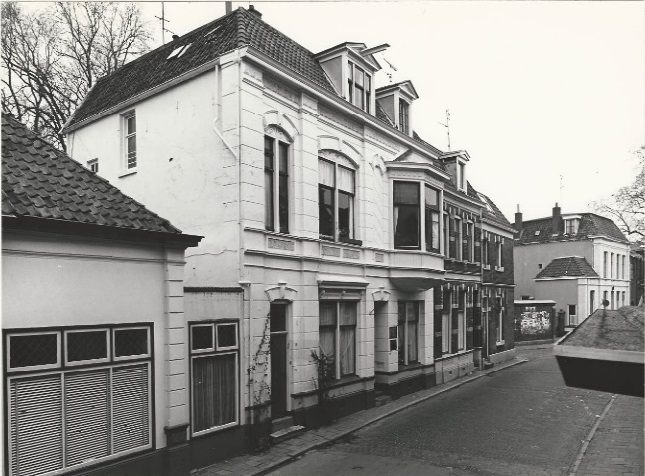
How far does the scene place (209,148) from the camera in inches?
481

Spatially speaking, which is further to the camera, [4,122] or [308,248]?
[308,248]

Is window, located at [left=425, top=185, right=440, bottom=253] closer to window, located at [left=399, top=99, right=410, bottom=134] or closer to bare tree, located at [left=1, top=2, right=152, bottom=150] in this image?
window, located at [left=399, top=99, right=410, bottom=134]

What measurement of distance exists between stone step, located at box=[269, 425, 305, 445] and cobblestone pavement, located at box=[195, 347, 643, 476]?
5.6 inches

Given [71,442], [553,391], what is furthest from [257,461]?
[553,391]

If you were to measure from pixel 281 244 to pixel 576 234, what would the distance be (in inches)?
1546

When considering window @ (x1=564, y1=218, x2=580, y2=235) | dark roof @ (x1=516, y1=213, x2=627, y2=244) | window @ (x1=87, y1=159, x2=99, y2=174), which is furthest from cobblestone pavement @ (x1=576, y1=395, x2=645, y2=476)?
window @ (x1=564, y1=218, x2=580, y2=235)

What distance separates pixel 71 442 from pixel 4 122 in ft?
18.8

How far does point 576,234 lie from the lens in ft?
146

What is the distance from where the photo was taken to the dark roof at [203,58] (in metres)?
12.7

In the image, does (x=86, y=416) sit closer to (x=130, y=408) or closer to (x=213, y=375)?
(x=130, y=408)

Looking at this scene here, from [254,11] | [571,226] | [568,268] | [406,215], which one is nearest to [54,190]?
[254,11]

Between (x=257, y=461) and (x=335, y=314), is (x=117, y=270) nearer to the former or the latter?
(x=257, y=461)

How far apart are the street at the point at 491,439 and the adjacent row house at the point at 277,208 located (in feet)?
5.26

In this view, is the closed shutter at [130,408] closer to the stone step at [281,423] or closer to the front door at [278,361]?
the stone step at [281,423]
